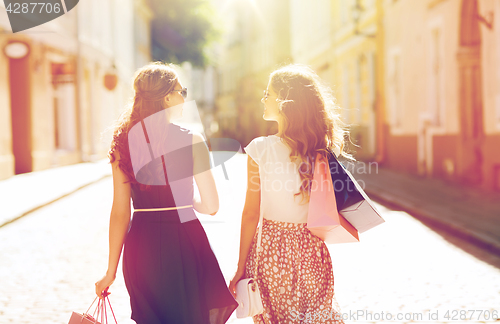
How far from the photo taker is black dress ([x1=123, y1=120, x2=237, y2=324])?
2482 mm

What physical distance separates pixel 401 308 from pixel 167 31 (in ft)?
115

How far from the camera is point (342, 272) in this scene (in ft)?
17.0

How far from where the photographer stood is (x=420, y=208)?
8.71 m

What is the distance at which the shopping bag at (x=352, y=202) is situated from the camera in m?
2.46

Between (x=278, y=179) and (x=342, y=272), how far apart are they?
286 cm

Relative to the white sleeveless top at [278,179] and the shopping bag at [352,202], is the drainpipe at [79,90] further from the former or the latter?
the shopping bag at [352,202]

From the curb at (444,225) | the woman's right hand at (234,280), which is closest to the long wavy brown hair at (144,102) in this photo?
the woman's right hand at (234,280)

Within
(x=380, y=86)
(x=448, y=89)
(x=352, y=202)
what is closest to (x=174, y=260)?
(x=352, y=202)

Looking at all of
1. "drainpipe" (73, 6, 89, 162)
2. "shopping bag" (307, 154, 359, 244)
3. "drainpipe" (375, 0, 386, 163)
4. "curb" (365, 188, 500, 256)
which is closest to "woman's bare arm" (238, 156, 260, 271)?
"shopping bag" (307, 154, 359, 244)

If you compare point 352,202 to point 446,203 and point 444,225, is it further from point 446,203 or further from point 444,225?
point 446,203

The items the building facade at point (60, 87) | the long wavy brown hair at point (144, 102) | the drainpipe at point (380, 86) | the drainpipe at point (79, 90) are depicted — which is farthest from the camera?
the drainpipe at point (79, 90)

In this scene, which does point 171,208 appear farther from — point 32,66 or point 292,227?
point 32,66

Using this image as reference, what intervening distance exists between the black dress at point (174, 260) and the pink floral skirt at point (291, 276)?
0.62ft

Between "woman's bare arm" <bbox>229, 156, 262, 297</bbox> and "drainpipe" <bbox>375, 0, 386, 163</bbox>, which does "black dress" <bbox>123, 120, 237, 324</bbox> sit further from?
"drainpipe" <bbox>375, 0, 386, 163</bbox>
